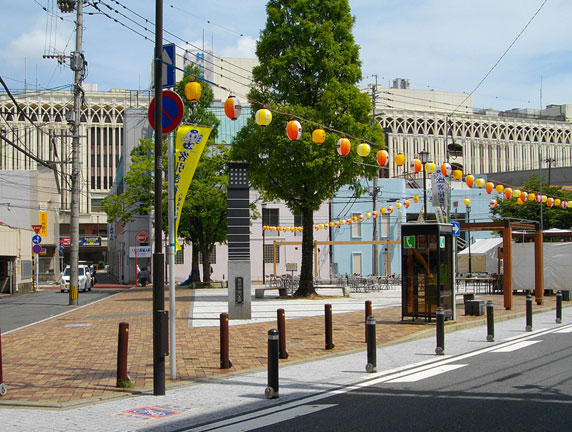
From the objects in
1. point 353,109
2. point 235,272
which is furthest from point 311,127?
point 235,272

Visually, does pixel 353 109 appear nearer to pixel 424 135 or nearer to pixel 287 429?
pixel 287 429

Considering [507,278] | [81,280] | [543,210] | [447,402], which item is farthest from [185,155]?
[543,210]

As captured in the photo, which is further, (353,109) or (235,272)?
(353,109)

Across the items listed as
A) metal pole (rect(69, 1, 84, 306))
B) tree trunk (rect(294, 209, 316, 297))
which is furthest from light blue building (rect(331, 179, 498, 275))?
metal pole (rect(69, 1, 84, 306))

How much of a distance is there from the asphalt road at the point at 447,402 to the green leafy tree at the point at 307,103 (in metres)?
17.5

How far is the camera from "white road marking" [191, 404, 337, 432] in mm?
7622

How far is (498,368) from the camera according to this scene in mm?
11492

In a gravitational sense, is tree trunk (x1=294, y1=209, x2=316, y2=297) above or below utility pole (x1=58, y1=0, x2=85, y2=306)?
below

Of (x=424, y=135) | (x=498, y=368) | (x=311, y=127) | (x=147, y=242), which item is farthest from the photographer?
(x=424, y=135)

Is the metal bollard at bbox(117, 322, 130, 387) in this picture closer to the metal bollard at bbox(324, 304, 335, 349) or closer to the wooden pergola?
the metal bollard at bbox(324, 304, 335, 349)

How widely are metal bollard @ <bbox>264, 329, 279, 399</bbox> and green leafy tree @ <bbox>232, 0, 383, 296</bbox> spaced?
1960 centimetres

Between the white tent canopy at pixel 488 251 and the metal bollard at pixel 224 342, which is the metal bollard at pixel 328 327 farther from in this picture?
the white tent canopy at pixel 488 251

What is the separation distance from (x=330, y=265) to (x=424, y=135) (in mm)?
47083

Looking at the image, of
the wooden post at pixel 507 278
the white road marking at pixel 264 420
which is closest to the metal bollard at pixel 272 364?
the white road marking at pixel 264 420
